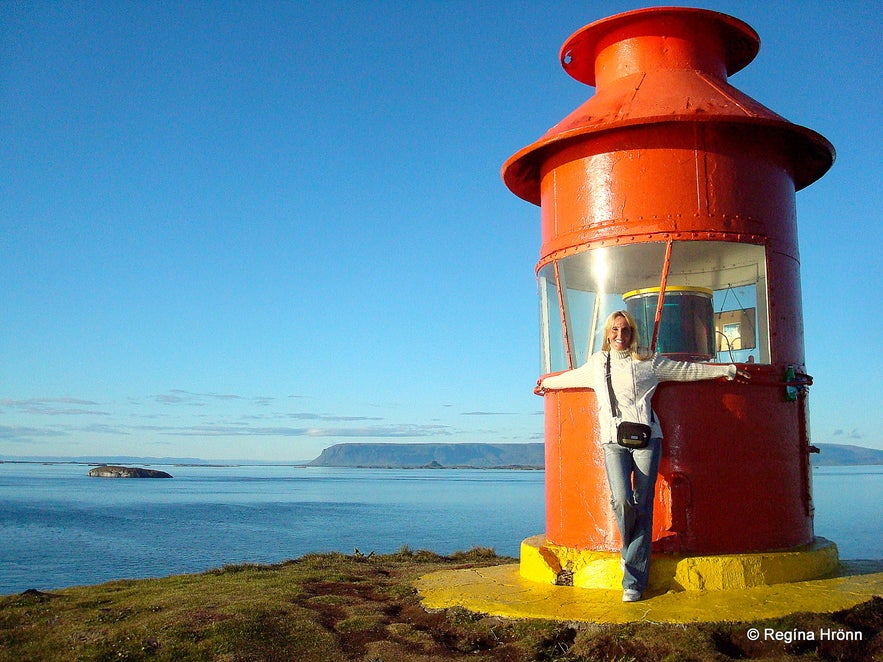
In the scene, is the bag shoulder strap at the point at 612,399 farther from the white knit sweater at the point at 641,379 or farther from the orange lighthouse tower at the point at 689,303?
the orange lighthouse tower at the point at 689,303

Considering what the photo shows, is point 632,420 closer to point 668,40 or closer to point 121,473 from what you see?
point 668,40

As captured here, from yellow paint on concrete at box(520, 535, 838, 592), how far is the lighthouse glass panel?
5.03ft

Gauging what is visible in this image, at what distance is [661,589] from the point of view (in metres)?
5.55

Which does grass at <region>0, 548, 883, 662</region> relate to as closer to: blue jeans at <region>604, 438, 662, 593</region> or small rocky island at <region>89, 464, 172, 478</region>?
blue jeans at <region>604, 438, 662, 593</region>

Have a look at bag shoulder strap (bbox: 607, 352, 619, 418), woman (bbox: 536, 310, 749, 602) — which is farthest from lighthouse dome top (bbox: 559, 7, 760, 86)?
bag shoulder strap (bbox: 607, 352, 619, 418)

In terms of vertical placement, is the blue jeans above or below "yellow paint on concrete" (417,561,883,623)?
above

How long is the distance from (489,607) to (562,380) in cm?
186

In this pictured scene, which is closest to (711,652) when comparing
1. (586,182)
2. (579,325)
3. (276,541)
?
(579,325)

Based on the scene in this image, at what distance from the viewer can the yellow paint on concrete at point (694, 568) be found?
18.2ft

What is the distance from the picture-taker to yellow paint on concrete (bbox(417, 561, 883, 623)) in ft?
16.5

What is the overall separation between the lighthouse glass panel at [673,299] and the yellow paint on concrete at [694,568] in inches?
60.4

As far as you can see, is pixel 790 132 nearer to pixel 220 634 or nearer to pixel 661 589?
pixel 661 589

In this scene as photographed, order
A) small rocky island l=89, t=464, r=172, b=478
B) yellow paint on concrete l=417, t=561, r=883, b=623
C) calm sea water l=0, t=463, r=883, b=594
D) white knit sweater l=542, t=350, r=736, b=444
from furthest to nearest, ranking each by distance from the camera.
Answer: small rocky island l=89, t=464, r=172, b=478 < calm sea water l=0, t=463, r=883, b=594 < white knit sweater l=542, t=350, r=736, b=444 < yellow paint on concrete l=417, t=561, r=883, b=623

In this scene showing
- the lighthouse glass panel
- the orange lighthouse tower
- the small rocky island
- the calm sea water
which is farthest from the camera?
the small rocky island
